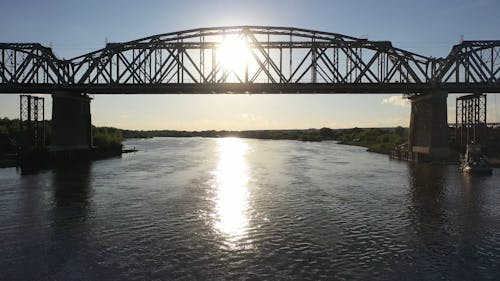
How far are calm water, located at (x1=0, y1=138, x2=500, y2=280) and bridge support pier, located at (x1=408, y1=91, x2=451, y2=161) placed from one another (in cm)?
2764

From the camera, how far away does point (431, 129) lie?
76.3m

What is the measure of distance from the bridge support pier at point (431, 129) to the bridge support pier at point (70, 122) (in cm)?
6075

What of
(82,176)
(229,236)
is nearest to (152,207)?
(229,236)

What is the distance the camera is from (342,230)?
26125 millimetres

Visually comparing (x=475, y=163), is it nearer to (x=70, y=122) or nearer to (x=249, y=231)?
(x=249, y=231)

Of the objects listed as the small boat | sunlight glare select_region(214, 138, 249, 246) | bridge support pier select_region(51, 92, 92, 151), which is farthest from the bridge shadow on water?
bridge support pier select_region(51, 92, 92, 151)

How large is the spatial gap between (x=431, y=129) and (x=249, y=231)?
194 ft

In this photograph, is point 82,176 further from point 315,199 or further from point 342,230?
point 342,230

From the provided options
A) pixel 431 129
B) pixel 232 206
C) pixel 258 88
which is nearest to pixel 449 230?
pixel 232 206

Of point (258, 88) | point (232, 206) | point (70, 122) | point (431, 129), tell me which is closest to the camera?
point (232, 206)

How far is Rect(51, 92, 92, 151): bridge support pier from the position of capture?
79.2 meters

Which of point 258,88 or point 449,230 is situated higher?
point 258,88

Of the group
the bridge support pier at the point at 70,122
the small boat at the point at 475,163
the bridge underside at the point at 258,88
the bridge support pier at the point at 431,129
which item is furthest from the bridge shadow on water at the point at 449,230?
the bridge support pier at the point at 70,122

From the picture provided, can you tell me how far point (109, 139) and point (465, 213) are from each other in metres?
Answer: 92.9
